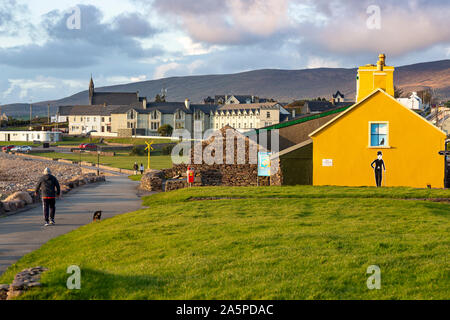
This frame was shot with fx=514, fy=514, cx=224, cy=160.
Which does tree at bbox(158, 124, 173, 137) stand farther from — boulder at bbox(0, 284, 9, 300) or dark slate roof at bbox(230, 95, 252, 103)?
boulder at bbox(0, 284, 9, 300)

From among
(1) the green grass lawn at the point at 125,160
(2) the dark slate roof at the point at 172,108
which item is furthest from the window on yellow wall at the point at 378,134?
(2) the dark slate roof at the point at 172,108

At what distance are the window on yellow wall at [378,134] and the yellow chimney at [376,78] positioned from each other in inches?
83.2

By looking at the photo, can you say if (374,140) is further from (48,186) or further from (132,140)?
(132,140)

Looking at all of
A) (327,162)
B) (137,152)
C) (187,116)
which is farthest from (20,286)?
(187,116)

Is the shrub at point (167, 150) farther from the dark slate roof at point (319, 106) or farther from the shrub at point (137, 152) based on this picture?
the dark slate roof at point (319, 106)

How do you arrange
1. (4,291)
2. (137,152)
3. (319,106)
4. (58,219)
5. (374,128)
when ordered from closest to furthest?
(4,291)
(58,219)
(374,128)
(137,152)
(319,106)

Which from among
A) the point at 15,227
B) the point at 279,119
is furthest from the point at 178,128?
the point at 15,227

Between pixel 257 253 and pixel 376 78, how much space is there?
76.2 feet

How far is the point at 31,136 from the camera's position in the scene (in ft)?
463

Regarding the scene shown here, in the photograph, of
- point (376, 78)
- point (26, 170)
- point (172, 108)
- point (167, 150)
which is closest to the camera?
point (376, 78)

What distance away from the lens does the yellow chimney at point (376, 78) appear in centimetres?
3078

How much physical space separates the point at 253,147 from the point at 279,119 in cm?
11533

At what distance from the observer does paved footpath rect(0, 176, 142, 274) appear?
14.2m

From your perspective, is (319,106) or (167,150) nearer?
(167,150)
